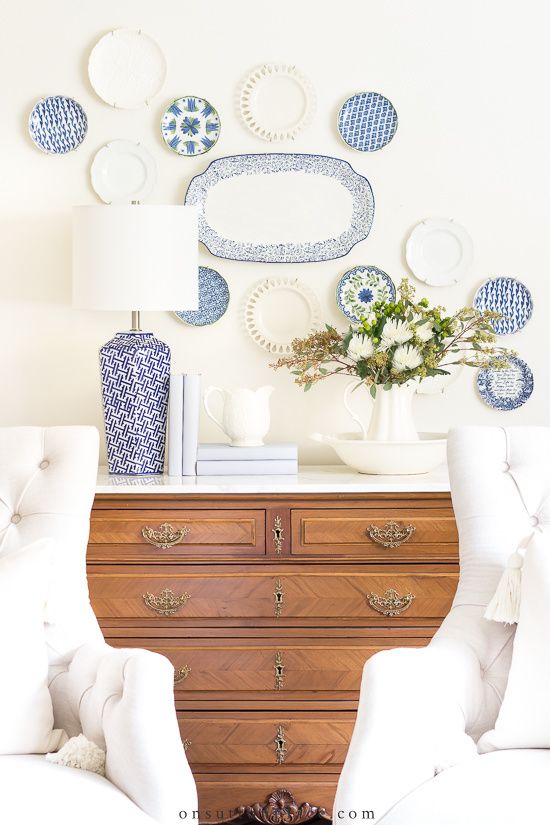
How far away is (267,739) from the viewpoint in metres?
2.39

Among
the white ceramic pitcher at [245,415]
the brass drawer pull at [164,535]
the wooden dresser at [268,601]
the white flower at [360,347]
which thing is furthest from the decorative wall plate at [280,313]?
the brass drawer pull at [164,535]

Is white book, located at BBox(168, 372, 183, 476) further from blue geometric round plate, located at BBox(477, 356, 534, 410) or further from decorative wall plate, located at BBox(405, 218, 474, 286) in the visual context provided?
blue geometric round plate, located at BBox(477, 356, 534, 410)

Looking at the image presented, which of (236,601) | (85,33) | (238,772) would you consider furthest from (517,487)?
(85,33)

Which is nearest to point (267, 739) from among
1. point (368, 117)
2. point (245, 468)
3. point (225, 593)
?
→ point (225, 593)

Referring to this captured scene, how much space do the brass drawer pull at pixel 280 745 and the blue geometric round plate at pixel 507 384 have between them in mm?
1147

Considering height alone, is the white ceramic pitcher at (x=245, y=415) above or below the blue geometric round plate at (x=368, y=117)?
below

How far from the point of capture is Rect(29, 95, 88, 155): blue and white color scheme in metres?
2.82

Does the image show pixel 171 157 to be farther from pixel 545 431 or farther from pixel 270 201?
pixel 545 431

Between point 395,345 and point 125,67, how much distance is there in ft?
3.76

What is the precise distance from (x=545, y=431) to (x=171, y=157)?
4.67 ft

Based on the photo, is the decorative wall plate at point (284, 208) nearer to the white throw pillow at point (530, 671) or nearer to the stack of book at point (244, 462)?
the stack of book at point (244, 462)

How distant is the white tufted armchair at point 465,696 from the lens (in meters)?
1.47

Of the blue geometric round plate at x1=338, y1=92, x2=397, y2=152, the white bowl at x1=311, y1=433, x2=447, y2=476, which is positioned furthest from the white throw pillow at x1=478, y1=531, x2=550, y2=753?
the blue geometric round plate at x1=338, y1=92, x2=397, y2=152

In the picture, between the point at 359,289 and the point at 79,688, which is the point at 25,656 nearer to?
the point at 79,688
